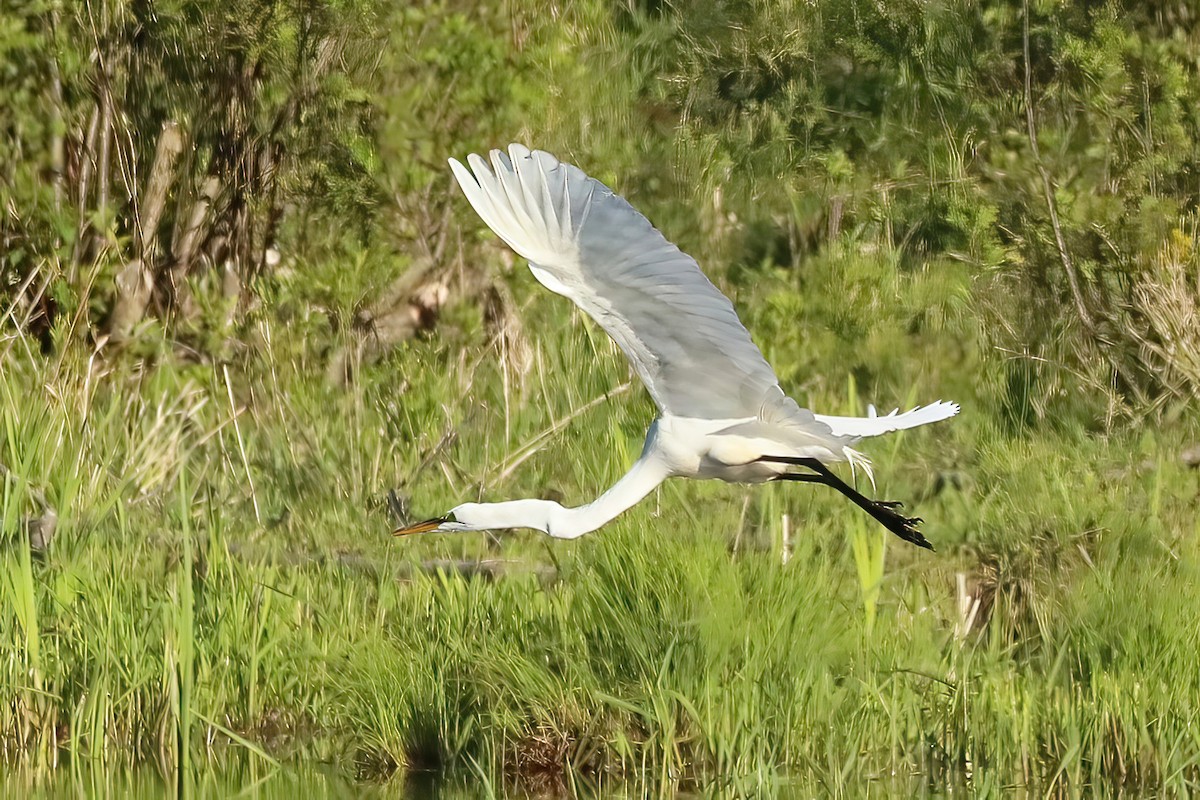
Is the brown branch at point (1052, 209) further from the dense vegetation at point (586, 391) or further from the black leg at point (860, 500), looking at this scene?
the black leg at point (860, 500)

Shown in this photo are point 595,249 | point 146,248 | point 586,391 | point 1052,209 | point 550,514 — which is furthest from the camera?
point 146,248

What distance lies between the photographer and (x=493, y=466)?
622cm

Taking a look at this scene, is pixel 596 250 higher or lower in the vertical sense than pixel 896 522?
higher

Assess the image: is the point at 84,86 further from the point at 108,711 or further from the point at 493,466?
the point at 108,711

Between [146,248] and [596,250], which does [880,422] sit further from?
[146,248]

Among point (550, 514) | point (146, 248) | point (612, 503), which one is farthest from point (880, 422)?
point (146, 248)

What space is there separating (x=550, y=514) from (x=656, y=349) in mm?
567

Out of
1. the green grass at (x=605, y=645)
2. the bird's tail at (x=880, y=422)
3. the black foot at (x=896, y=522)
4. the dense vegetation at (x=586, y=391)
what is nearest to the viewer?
the green grass at (x=605, y=645)

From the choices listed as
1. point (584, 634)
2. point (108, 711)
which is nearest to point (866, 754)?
point (584, 634)

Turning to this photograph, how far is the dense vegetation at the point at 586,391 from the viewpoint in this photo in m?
4.16

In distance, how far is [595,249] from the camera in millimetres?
3850

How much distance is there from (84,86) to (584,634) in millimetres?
4426

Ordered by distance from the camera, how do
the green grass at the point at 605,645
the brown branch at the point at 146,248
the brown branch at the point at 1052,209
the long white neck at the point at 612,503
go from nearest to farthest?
1. the green grass at the point at 605,645
2. the long white neck at the point at 612,503
3. the brown branch at the point at 1052,209
4. the brown branch at the point at 146,248

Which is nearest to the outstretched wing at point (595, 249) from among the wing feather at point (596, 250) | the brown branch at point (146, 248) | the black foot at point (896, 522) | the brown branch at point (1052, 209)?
the wing feather at point (596, 250)
